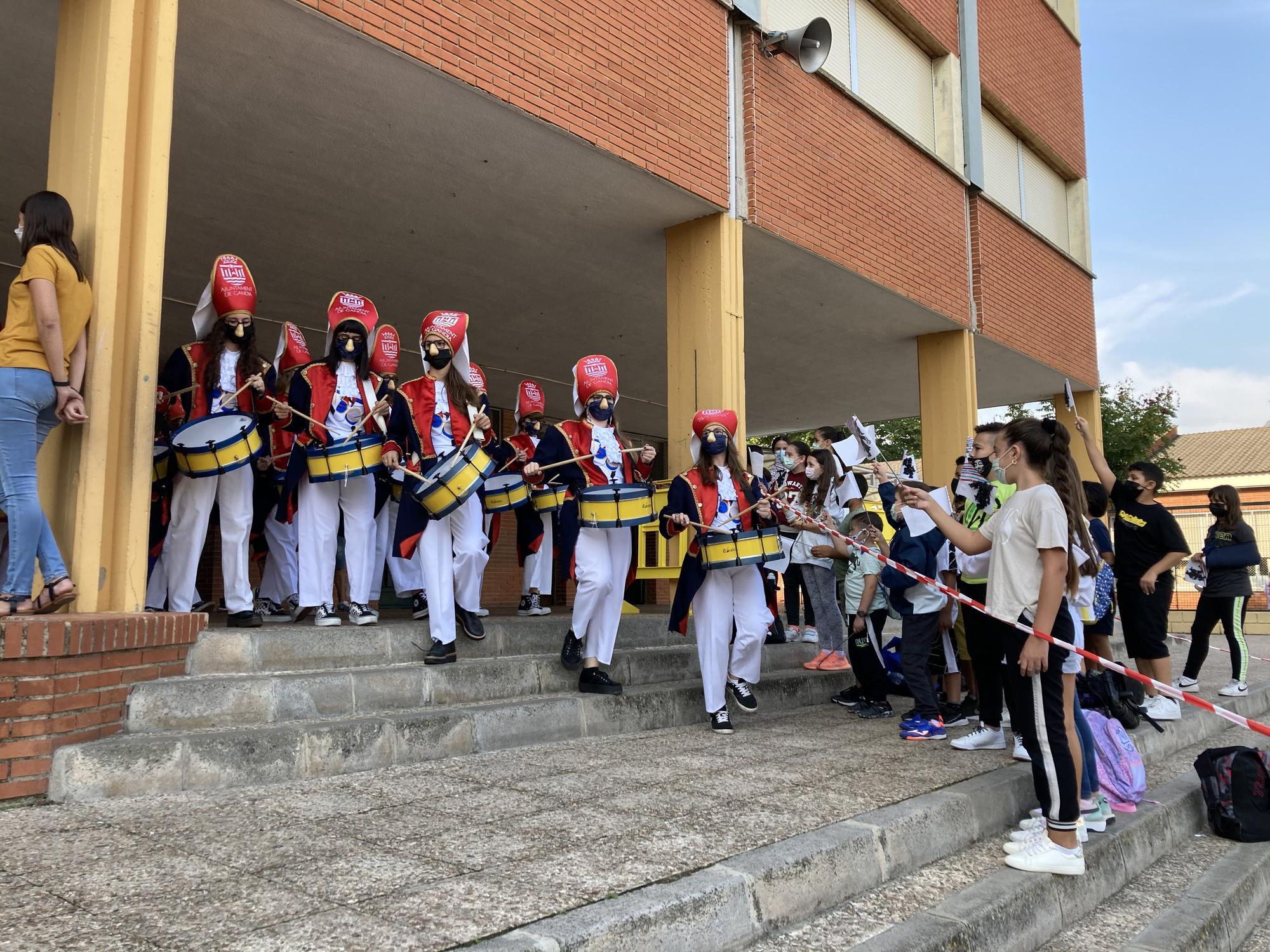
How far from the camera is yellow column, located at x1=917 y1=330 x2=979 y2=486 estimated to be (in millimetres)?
12422

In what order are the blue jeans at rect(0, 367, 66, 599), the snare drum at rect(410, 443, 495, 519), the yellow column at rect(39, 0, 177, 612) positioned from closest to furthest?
1. the blue jeans at rect(0, 367, 66, 599)
2. the yellow column at rect(39, 0, 177, 612)
3. the snare drum at rect(410, 443, 495, 519)

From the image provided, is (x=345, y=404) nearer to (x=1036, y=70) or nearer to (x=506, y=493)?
(x=506, y=493)

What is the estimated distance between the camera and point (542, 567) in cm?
820

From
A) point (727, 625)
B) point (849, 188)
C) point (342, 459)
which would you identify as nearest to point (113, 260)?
point (342, 459)

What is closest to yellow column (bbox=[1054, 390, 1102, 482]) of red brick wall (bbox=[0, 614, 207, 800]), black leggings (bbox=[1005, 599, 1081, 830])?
black leggings (bbox=[1005, 599, 1081, 830])

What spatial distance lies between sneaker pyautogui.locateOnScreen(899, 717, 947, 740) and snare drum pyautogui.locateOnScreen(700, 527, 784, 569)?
4.57 ft

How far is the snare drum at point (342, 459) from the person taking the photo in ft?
18.8

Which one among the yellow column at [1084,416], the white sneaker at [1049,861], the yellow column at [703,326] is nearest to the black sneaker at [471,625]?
the yellow column at [703,326]

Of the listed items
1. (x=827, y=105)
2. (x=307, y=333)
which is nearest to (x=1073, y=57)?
(x=827, y=105)

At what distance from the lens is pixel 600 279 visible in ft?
34.4

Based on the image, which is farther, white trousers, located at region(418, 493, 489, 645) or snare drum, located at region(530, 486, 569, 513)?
snare drum, located at region(530, 486, 569, 513)

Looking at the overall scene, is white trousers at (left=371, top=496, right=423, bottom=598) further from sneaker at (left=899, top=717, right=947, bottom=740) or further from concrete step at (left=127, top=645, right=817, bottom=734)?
sneaker at (left=899, top=717, right=947, bottom=740)

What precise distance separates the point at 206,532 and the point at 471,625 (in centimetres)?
173

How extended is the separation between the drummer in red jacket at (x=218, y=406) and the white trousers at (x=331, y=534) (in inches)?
14.2
